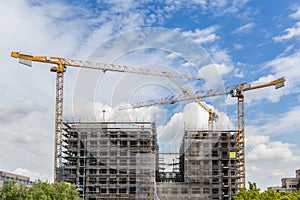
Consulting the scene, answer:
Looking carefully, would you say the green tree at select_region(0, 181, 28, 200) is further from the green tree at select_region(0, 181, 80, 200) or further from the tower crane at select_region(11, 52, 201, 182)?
the tower crane at select_region(11, 52, 201, 182)

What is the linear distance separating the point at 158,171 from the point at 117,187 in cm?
968

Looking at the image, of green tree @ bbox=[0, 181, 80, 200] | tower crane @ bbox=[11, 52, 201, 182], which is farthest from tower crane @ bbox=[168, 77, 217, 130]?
green tree @ bbox=[0, 181, 80, 200]

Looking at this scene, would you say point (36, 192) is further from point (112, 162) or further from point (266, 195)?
point (112, 162)

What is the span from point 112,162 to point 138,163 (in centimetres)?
430

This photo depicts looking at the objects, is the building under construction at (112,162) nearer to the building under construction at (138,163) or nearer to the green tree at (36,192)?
the building under construction at (138,163)

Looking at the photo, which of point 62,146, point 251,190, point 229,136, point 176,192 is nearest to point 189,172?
point 176,192

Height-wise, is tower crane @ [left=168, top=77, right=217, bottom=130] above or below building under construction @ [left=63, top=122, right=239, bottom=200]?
above

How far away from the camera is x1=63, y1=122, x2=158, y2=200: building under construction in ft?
233

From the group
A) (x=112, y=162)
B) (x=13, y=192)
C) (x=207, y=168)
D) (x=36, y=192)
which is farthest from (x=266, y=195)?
(x=112, y=162)

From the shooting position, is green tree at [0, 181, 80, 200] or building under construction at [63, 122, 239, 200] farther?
building under construction at [63, 122, 239, 200]

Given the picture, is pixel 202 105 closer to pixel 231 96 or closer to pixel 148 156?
pixel 231 96

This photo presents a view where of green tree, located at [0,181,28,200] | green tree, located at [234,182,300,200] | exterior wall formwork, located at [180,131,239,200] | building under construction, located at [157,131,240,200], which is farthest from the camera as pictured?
exterior wall formwork, located at [180,131,239,200]

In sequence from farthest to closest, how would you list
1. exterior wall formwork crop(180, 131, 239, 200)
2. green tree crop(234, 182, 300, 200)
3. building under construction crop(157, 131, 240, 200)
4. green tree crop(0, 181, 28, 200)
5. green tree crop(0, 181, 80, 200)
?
exterior wall formwork crop(180, 131, 239, 200), building under construction crop(157, 131, 240, 200), green tree crop(0, 181, 80, 200), green tree crop(0, 181, 28, 200), green tree crop(234, 182, 300, 200)

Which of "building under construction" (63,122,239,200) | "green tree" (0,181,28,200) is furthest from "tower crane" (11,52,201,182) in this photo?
"green tree" (0,181,28,200)
